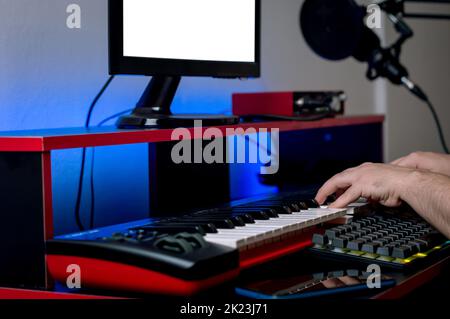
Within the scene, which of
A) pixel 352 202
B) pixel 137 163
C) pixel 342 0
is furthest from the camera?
pixel 342 0

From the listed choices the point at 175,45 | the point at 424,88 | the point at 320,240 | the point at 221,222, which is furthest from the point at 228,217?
the point at 424,88

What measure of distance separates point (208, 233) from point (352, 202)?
415 millimetres

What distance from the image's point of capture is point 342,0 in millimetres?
1784

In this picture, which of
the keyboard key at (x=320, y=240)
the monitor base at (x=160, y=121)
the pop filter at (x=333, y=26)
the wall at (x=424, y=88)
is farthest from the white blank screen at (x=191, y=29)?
the wall at (x=424, y=88)

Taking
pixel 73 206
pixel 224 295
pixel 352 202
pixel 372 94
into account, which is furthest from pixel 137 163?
pixel 372 94

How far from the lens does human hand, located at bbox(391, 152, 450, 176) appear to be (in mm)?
1424

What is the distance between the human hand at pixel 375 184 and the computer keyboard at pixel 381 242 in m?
0.06

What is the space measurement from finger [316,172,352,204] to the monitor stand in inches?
9.8

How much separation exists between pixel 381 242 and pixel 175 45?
0.64 meters

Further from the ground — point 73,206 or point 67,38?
point 67,38

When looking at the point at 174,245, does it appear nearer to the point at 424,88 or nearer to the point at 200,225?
the point at 200,225

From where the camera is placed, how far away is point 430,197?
1.12 m
